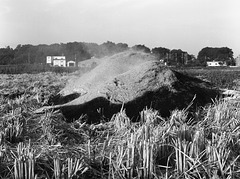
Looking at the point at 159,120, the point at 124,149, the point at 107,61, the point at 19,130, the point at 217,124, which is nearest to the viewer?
the point at 124,149

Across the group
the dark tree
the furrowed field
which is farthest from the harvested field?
the dark tree

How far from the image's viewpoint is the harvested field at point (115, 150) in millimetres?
3381

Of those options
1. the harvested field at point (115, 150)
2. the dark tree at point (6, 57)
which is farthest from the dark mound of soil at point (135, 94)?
the dark tree at point (6, 57)

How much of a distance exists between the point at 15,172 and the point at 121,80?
3193 millimetres

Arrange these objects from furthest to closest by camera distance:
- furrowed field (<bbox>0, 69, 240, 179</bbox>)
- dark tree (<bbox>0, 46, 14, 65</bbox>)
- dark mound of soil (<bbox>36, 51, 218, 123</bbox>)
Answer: dark tree (<bbox>0, 46, 14, 65</bbox>), dark mound of soil (<bbox>36, 51, 218, 123</bbox>), furrowed field (<bbox>0, 69, 240, 179</bbox>)

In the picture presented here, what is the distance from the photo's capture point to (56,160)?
3.30m

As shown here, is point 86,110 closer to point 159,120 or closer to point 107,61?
point 159,120

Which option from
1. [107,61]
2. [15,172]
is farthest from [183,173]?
[107,61]

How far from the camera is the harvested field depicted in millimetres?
3381

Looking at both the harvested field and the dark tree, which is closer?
the harvested field

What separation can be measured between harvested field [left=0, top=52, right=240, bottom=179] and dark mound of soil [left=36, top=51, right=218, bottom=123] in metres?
0.49

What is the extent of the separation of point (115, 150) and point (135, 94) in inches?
86.4

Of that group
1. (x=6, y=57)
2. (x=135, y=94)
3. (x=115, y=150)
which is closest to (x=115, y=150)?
(x=115, y=150)

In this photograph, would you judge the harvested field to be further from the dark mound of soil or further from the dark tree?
the dark tree
